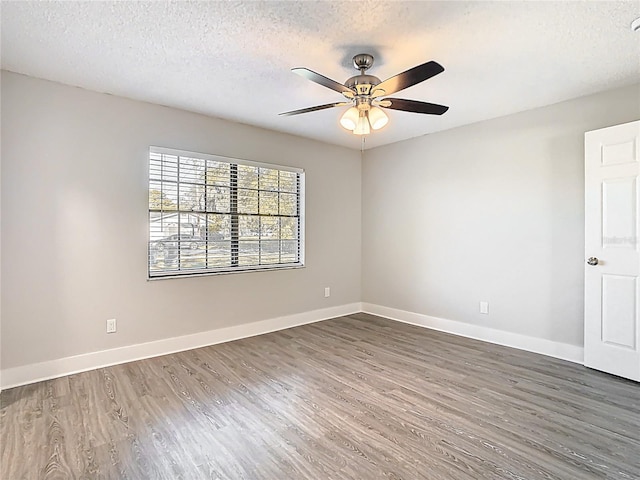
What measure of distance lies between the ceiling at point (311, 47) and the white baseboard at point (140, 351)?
2.34m

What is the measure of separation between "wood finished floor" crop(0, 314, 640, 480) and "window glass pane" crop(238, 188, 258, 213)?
1635mm

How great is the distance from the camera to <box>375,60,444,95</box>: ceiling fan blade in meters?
2.03

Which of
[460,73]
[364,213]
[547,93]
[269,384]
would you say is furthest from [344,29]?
[364,213]

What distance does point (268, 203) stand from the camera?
445 centimetres

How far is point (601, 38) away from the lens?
231 centimetres

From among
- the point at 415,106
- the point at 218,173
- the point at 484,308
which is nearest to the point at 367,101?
the point at 415,106

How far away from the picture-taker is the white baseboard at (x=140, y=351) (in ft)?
9.44

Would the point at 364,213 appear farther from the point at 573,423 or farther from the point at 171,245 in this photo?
the point at 573,423

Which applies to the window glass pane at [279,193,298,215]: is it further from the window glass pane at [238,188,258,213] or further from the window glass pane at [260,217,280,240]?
the window glass pane at [238,188,258,213]

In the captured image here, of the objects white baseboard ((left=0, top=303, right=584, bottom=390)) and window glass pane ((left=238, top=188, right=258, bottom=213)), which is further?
window glass pane ((left=238, top=188, right=258, bottom=213))

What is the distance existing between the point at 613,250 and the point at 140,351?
4313 millimetres

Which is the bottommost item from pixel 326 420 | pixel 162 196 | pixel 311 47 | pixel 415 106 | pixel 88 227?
pixel 326 420

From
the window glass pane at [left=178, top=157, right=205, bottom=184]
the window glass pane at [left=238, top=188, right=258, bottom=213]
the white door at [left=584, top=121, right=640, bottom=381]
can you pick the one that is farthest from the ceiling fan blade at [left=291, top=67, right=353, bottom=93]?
the white door at [left=584, top=121, right=640, bottom=381]

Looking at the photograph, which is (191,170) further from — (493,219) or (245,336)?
(493,219)
